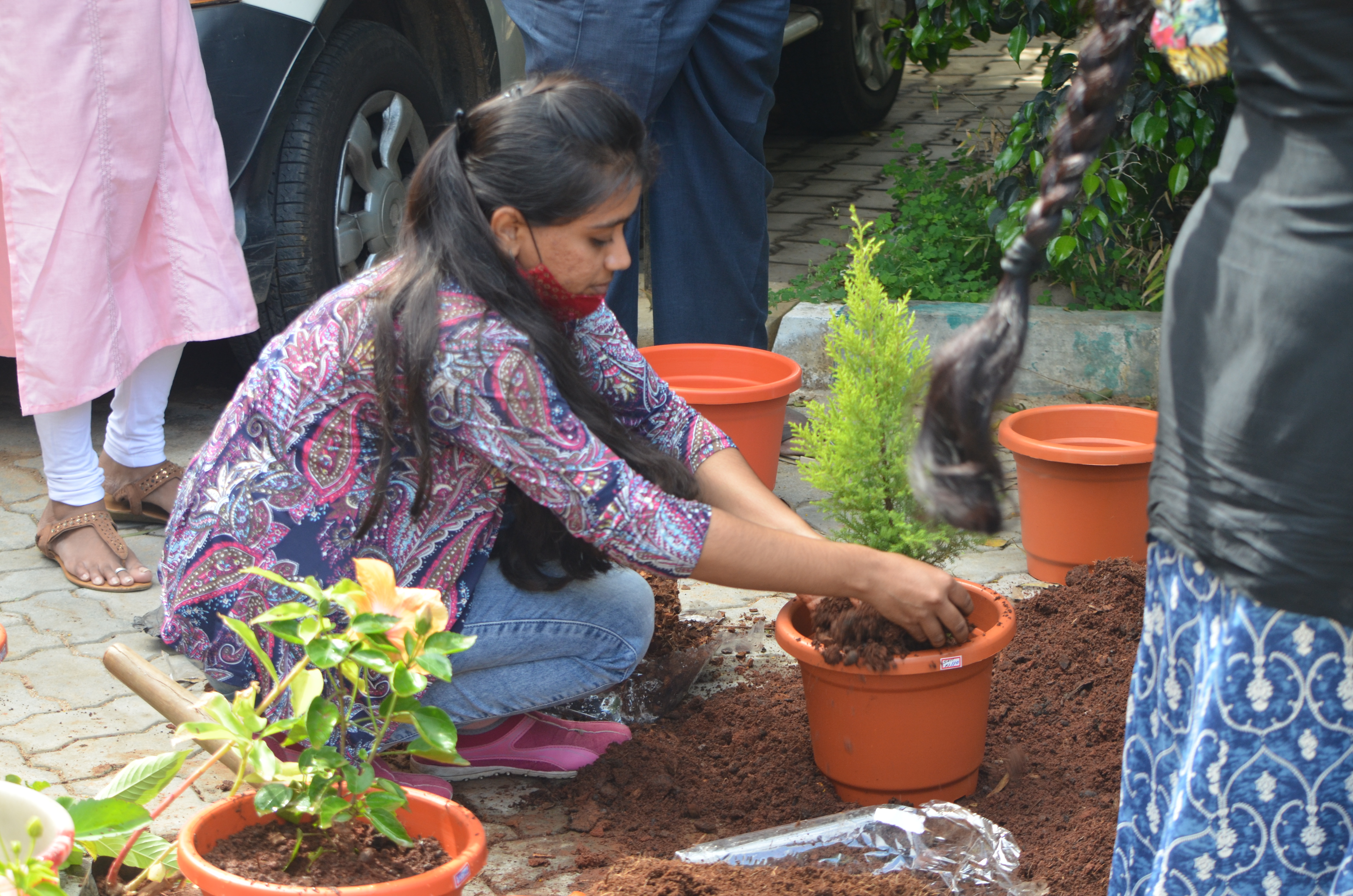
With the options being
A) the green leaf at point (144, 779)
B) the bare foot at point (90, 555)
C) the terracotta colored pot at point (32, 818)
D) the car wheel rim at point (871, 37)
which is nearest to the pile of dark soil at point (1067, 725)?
the green leaf at point (144, 779)

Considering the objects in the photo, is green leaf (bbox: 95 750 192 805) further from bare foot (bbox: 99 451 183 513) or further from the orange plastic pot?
bare foot (bbox: 99 451 183 513)

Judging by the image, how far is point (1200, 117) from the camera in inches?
150

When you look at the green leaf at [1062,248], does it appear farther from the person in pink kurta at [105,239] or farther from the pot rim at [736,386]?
the person in pink kurta at [105,239]

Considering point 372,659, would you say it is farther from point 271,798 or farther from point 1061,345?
point 1061,345

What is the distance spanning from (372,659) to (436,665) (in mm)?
70

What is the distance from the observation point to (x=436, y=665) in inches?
57.6

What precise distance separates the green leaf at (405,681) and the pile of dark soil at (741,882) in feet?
1.73

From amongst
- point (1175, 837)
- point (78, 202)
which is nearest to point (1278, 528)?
point (1175, 837)

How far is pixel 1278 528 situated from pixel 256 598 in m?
1.53

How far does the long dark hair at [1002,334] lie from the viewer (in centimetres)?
127

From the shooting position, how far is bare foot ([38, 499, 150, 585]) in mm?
3062

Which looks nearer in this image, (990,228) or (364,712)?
(364,712)

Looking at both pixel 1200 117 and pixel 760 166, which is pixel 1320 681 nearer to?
pixel 760 166

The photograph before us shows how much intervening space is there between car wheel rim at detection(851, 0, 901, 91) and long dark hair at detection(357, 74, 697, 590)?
14.8 ft
